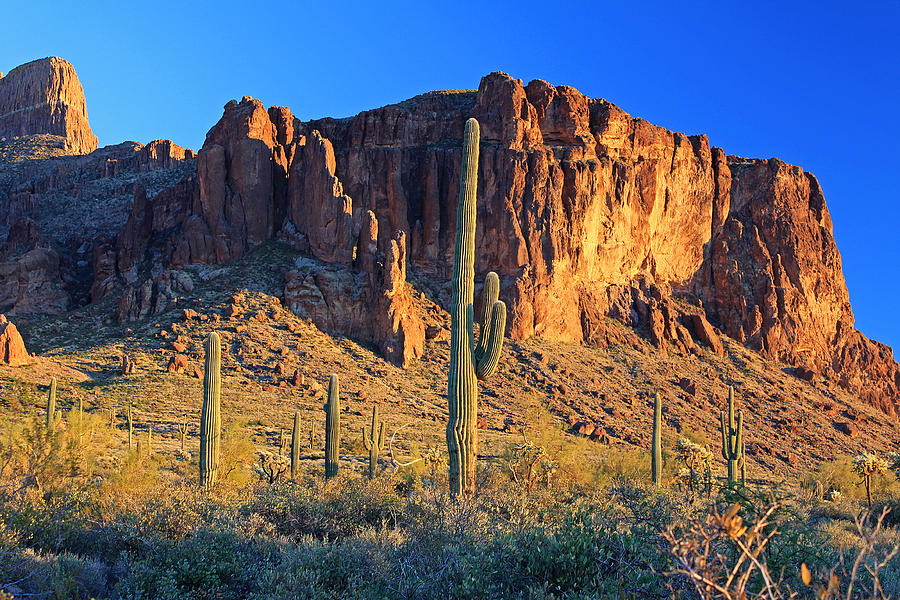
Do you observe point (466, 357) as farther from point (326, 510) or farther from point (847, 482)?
point (847, 482)

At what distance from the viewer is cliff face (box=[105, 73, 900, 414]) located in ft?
169

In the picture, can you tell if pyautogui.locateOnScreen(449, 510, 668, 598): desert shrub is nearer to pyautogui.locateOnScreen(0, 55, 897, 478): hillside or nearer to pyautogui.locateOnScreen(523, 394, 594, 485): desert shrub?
pyautogui.locateOnScreen(523, 394, 594, 485): desert shrub

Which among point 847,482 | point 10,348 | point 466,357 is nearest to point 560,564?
point 466,357

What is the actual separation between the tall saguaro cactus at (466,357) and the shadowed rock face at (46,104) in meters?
114

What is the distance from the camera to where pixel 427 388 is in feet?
138

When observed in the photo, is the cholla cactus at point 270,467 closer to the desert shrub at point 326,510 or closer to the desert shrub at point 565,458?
the desert shrub at point 565,458

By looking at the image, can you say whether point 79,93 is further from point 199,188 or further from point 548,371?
point 548,371

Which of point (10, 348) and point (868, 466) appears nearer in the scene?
point (868, 466)

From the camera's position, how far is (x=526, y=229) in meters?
54.1

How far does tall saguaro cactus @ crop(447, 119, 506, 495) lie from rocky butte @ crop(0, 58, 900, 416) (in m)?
30.8

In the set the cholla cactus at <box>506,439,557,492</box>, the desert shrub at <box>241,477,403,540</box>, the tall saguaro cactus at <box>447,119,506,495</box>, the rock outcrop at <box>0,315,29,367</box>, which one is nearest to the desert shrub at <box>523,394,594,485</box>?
the cholla cactus at <box>506,439,557,492</box>

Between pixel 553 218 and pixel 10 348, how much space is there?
36539mm

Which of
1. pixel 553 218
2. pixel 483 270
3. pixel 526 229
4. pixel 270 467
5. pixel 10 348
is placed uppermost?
pixel 553 218

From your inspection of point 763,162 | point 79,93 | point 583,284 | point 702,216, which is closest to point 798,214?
point 763,162
